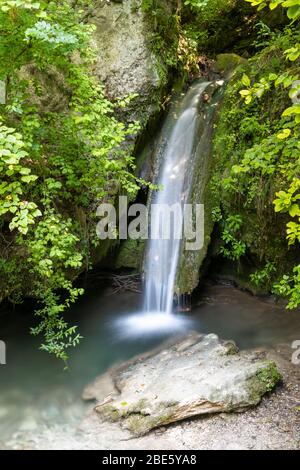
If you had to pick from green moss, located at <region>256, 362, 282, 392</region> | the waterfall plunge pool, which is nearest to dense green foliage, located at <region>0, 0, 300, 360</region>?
the waterfall plunge pool

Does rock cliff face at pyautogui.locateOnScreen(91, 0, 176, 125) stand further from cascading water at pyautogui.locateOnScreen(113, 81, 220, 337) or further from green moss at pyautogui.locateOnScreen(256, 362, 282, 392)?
green moss at pyautogui.locateOnScreen(256, 362, 282, 392)

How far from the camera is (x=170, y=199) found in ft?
23.1

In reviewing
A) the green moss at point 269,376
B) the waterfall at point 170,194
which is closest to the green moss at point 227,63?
the waterfall at point 170,194

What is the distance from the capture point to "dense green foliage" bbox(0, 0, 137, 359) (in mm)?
3678

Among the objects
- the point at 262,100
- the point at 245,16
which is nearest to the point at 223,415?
the point at 262,100

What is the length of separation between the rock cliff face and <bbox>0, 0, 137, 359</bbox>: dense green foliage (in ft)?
4.47

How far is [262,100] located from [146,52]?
2682 millimetres

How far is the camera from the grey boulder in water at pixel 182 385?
3.91 metres

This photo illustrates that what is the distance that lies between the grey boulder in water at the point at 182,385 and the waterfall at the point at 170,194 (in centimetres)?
159

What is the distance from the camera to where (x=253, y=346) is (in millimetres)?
5262

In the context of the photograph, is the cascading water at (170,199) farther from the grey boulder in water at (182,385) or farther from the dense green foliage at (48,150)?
the dense green foliage at (48,150)

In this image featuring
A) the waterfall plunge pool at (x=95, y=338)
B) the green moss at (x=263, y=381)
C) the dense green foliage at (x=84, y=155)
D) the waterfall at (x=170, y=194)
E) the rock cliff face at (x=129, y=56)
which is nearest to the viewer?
the dense green foliage at (x=84, y=155)

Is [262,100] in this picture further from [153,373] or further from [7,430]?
[7,430]

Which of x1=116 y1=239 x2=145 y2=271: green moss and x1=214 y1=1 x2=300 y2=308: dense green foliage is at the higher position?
x1=214 y1=1 x2=300 y2=308: dense green foliage
